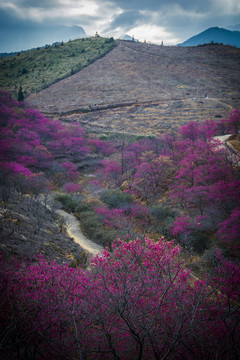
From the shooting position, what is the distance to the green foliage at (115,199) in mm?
14945

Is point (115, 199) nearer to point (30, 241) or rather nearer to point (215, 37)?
point (30, 241)

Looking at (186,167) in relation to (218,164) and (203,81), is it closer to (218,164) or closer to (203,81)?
(218,164)

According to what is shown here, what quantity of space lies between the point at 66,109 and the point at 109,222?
31.9 m

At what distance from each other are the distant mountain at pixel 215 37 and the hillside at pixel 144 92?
354 ft

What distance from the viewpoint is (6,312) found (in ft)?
11.1

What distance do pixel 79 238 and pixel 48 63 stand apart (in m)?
56.7

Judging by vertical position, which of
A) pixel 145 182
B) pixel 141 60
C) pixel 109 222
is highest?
pixel 141 60

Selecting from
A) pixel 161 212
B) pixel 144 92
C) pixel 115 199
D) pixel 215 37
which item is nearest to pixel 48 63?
pixel 144 92

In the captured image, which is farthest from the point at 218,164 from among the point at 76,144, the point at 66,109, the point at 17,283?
the point at 66,109

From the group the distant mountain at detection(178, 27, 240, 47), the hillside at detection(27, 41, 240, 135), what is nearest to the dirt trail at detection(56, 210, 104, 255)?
the hillside at detection(27, 41, 240, 135)

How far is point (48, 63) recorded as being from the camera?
52406mm

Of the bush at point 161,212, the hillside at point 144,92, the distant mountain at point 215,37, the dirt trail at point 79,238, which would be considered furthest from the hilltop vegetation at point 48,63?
the distant mountain at point 215,37

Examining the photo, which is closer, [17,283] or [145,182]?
[17,283]

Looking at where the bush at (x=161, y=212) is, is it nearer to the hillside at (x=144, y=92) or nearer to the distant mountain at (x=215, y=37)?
the hillside at (x=144, y=92)
